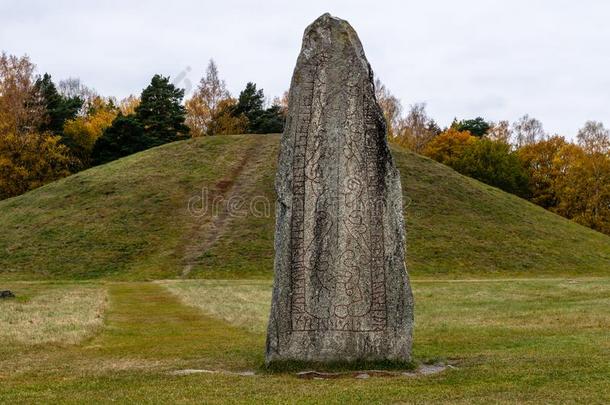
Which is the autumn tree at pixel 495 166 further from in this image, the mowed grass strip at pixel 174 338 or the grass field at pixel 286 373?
the mowed grass strip at pixel 174 338

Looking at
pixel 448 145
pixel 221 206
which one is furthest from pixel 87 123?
pixel 448 145

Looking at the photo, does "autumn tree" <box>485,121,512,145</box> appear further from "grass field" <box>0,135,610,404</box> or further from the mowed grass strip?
the mowed grass strip

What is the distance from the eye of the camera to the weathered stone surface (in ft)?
36.8

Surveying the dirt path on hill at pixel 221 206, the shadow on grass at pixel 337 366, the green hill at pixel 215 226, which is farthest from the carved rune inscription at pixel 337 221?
the dirt path on hill at pixel 221 206

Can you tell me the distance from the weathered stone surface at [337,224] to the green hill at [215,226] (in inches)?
1340

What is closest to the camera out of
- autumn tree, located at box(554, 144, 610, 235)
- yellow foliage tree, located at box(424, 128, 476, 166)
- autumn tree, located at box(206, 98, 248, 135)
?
autumn tree, located at box(554, 144, 610, 235)

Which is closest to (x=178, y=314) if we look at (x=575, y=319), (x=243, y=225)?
(x=575, y=319)

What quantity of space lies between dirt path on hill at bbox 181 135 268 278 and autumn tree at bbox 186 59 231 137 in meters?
23.7

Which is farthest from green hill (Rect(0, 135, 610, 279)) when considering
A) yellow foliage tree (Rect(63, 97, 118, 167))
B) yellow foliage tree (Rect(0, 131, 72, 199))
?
yellow foliage tree (Rect(63, 97, 118, 167))

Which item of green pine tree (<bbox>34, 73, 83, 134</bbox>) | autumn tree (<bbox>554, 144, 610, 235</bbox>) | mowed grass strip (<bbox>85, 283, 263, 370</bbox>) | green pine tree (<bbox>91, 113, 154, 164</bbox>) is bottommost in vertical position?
mowed grass strip (<bbox>85, 283, 263, 370</bbox>)

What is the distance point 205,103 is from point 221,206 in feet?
130

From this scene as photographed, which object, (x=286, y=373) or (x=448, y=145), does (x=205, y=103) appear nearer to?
(x=448, y=145)

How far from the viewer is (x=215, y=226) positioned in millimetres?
54938

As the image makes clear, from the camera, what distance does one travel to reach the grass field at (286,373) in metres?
8.87
